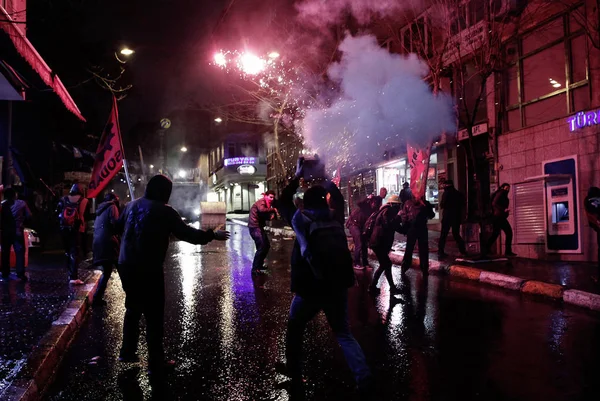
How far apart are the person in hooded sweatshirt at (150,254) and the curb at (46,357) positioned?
0.74m

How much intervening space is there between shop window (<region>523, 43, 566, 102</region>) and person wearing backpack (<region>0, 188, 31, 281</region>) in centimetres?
1296

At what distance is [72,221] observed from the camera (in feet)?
26.5

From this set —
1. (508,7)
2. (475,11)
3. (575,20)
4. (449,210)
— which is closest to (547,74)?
(575,20)

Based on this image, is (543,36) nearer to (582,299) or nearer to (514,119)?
(514,119)

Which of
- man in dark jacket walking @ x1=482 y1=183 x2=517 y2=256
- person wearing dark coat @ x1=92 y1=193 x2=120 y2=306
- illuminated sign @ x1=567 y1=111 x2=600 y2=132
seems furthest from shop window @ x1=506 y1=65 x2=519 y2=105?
person wearing dark coat @ x1=92 y1=193 x2=120 y2=306

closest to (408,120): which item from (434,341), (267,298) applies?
(267,298)

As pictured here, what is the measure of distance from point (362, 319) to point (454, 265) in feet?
15.9

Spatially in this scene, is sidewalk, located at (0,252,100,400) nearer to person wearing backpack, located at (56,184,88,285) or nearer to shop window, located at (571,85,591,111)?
person wearing backpack, located at (56,184,88,285)

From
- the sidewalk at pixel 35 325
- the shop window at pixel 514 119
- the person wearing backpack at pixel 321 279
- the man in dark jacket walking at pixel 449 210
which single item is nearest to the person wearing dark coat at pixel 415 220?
the man in dark jacket walking at pixel 449 210

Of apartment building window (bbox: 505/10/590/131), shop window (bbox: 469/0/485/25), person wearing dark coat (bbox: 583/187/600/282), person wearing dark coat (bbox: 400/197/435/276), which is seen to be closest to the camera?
person wearing dark coat (bbox: 583/187/600/282)

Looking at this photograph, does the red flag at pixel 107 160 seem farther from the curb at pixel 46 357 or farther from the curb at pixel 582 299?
the curb at pixel 582 299

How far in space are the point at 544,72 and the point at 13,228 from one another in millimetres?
13360

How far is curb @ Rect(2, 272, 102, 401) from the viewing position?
3555 mm

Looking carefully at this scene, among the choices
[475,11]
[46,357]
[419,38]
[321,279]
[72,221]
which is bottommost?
[46,357]
